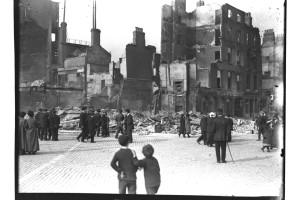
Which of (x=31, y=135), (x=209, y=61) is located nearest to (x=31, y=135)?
(x=31, y=135)

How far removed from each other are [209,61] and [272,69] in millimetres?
1599

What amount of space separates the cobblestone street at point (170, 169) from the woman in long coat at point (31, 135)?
219mm

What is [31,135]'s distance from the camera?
8875 mm

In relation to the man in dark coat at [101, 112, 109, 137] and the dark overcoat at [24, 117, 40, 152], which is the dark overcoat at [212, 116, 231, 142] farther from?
the dark overcoat at [24, 117, 40, 152]

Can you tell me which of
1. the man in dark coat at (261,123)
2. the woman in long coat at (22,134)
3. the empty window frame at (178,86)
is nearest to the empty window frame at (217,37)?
the empty window frame at (178,86)

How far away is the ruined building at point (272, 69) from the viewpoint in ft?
25.8

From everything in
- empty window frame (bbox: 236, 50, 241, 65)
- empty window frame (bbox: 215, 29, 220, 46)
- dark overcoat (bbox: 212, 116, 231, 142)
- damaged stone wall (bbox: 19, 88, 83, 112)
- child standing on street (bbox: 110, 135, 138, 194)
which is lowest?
child standing on street (bbox: 110, 135, 138, 194)

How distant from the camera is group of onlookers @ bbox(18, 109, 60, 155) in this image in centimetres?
832

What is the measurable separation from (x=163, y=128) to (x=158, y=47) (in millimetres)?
2112

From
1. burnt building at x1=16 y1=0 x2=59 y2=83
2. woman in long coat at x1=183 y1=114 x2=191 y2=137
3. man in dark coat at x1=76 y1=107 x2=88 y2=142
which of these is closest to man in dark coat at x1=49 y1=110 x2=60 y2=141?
man in dark coat at x1=76 y1=107 x2=88 y2=142

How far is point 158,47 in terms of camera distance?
894 centimetres

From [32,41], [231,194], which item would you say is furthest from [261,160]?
[32,41]

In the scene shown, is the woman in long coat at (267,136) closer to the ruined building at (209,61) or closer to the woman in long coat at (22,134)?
the ruined building at (209,61)

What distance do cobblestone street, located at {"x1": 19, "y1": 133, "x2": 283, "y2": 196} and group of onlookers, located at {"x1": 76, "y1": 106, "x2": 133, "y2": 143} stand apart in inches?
9.8
